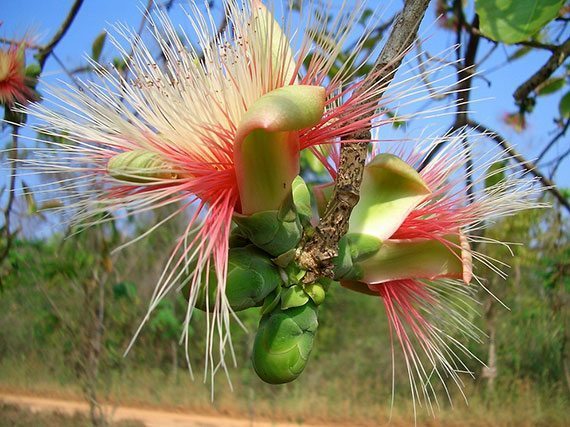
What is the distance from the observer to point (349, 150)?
0.62 metres

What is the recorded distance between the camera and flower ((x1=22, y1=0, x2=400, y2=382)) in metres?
0.61

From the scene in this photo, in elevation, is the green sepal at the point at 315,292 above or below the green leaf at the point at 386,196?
below

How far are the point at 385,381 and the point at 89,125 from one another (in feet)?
29.5

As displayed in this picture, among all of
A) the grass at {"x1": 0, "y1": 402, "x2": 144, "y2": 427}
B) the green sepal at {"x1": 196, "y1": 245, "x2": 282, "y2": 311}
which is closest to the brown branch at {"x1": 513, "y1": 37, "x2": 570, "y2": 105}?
the green sepal at {"x1": 196, "y1": 245, "x2": 282, "y2": 311}

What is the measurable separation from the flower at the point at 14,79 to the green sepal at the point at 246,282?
1.04 m

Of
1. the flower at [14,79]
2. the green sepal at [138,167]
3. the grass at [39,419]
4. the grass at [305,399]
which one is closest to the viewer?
the green sepal at [138,167]

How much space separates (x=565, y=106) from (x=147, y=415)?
26.2 ft

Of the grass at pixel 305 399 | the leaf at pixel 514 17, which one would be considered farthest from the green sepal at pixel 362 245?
the grass at pixel 305 399

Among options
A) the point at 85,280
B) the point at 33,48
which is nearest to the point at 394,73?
the point at 33,48

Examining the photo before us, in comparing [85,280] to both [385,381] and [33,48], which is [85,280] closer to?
[33,48]

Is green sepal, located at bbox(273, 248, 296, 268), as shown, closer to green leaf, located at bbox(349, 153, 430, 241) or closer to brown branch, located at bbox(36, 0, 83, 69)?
green leaf, located at bbox(349, 153, 430, 241)

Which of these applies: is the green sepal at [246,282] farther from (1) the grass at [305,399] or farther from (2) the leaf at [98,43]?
(1) the grass at [305,399]

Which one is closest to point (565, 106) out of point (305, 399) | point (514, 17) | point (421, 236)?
point (514, 17)

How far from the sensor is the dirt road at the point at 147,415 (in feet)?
27.1
